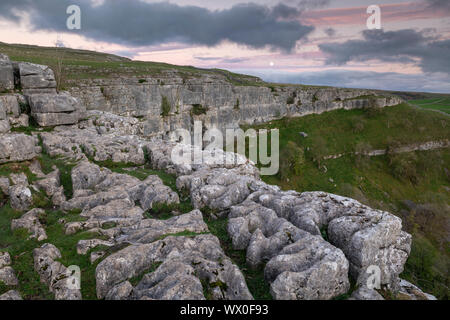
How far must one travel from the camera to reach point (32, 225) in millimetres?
14039

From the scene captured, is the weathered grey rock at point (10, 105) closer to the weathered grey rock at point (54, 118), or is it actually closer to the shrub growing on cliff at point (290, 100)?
the weathered grey rock at point (54, 118)

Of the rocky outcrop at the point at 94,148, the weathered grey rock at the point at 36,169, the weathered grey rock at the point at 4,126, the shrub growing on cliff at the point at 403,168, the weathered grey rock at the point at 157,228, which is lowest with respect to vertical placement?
the shrub growing on cliff at the point at 403,168

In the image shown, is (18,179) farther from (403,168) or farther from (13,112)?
(403,168)

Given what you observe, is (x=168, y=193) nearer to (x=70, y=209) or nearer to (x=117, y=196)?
(x=117, y=196)

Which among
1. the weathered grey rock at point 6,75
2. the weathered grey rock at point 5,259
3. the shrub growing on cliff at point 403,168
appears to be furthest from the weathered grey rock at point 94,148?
the shrub growing on cliff at point 403,168

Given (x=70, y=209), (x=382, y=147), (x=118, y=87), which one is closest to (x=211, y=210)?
(x=70, y=209)

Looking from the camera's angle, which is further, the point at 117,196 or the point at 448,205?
the point at 448,205

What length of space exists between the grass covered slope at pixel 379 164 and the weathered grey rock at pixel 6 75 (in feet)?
184

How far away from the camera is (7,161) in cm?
1927

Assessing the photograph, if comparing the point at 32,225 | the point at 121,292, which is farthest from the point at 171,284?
the point at 32,225

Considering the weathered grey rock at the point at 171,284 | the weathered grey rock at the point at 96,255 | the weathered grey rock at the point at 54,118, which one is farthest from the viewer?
the weathered grey rock at the point at 54,118

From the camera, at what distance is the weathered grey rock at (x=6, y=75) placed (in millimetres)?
31156

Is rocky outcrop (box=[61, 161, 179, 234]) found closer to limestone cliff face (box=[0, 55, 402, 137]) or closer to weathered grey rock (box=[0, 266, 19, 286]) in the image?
weathered grey rock (box=[0, 266, 19, 286])

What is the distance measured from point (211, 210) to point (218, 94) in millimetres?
59867
